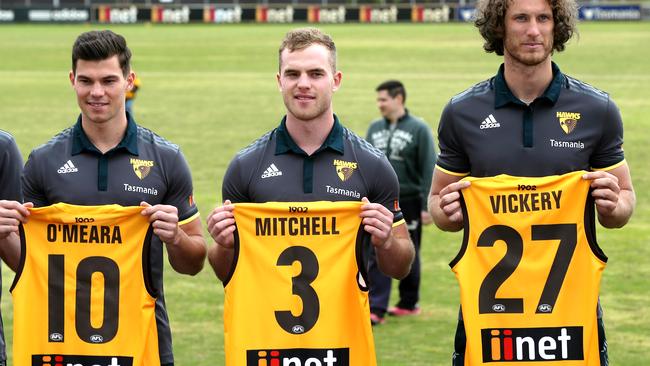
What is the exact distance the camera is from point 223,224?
636cm

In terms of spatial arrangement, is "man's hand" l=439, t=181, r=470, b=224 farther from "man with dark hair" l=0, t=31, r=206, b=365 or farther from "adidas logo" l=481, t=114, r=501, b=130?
"man with dark hair" l=0, t=31, r=206, b=365

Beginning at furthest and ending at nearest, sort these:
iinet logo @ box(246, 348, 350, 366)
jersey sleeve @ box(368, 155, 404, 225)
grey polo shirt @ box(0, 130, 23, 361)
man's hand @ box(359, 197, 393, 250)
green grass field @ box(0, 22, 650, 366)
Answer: green grass field @ box(0, 22, 650, 366) < grey polo shirt @ box(0, 130, 23, 361) < jersey sleeve @ box(368, 155, 404, 225) < iinet logo @ box(246, 348, 350, 366) < man's hand @ box(359, 197, 393, 250)

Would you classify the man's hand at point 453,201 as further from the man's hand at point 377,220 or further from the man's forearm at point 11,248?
the man's forearm at point 11,248

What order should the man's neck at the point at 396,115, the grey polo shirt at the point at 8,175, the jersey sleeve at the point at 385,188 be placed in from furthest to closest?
1. the man's neck at the point at 396,115
2. the grey polo shirt at the point at 8,175
3. the jersey sleeve at the point at 385,188

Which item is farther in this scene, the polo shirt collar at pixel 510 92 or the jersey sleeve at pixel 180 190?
the jersey sleeve at pixel 180 190

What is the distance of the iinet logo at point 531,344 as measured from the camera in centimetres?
642

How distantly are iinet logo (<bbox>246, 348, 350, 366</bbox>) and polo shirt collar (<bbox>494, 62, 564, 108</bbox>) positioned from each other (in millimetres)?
1406

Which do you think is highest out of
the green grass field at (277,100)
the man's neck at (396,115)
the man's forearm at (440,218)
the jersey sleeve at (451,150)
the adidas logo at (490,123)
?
the adidas logo at (490,123)

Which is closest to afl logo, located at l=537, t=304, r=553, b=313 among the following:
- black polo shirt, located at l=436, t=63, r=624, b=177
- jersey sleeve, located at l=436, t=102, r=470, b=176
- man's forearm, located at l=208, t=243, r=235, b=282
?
black polo shirt, located at l=436, t=63, r=624, b=177

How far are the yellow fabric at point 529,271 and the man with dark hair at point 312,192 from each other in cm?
37

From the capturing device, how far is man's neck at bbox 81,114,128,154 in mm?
6684

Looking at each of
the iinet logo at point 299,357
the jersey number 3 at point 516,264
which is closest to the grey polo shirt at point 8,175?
the iinet logo at point 299,357

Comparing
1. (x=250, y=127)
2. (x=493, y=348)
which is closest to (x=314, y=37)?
(x=493, y=348)

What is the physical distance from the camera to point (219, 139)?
995 inches
